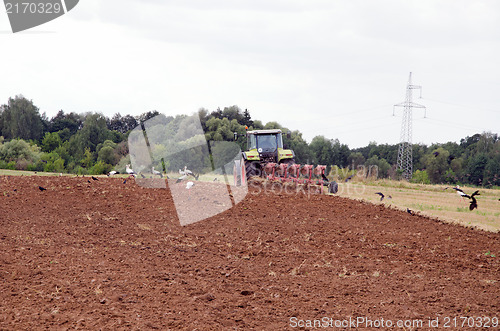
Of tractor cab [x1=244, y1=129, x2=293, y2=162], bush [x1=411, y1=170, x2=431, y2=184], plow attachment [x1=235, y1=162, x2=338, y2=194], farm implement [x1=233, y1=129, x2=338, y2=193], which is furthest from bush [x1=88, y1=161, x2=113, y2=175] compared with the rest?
bush [x1=411, y1=170, x2=431, y2=184]

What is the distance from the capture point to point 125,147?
37281mm

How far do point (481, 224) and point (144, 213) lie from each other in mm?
8846

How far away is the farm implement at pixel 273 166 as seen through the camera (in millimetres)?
17094

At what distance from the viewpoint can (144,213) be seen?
1212cm

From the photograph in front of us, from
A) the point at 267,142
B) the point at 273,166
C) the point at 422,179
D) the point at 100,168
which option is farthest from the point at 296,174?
the point at 422,179

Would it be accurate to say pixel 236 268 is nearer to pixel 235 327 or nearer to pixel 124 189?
pixel 235 327

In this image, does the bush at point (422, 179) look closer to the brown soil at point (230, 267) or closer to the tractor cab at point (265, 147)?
the tractor cab at point (265, 147)

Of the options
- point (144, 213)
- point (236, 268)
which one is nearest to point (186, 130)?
point (144, 213)

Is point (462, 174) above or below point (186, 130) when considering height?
below

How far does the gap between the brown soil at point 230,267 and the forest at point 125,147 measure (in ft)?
46.7

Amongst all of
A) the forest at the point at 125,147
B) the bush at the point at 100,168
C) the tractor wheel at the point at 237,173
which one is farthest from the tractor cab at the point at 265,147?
the bush at the point at 100,168

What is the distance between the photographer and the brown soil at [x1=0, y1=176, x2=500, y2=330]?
17.5 ft

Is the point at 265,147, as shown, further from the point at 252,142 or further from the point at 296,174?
the point at 296,174

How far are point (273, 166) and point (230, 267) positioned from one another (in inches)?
414
